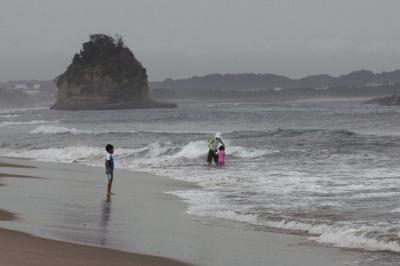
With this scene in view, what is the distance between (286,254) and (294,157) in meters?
16.3

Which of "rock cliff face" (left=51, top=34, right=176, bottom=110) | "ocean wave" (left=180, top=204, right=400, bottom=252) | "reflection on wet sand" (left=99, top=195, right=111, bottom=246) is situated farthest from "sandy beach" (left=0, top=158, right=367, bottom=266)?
"rock cliff face" (left=51, top=34, right=176, bottom=110)

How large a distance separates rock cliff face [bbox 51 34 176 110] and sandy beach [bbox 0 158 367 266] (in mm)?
114375

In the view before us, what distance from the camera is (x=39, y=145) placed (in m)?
35.8

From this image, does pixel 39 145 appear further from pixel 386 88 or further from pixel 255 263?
pixel 386 88

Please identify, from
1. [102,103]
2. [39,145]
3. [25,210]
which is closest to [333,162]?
[25,210]

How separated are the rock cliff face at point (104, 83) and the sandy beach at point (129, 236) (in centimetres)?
11438

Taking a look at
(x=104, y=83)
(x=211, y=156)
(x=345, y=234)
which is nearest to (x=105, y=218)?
(x=345, y=234)

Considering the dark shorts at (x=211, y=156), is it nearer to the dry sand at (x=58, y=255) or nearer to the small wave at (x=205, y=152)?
the small wave at (x=205, y=152)

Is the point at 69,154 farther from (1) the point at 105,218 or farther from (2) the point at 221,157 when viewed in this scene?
(1) the point at 105,218

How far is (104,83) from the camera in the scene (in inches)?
5354

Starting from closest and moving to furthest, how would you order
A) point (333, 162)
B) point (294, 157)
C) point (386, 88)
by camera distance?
point (333, 162) < point (294, 157) < point (386, 88)

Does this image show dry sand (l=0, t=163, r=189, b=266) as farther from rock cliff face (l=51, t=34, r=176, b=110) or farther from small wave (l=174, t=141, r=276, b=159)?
rock cliff face (l=51, t=34, r=176, b=110)

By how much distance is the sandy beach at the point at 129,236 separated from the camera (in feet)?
26.7

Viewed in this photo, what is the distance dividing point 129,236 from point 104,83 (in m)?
128
